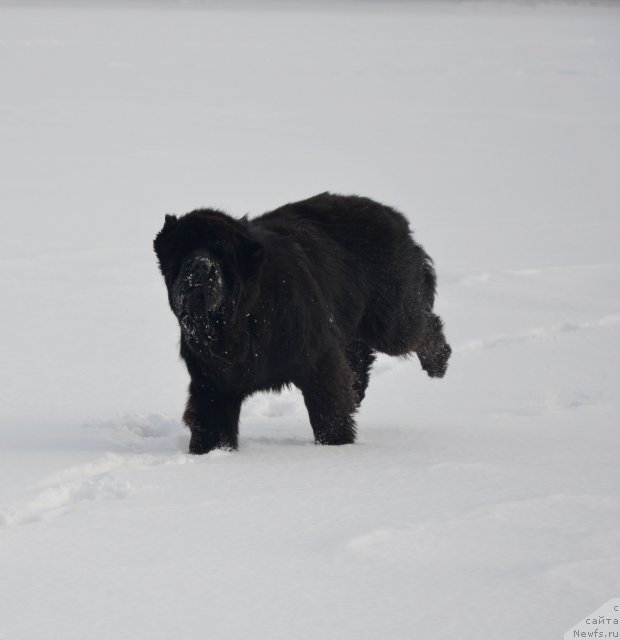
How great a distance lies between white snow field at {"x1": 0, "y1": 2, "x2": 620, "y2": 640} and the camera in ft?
10.8

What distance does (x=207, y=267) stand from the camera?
16.4 feet

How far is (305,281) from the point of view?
554cm

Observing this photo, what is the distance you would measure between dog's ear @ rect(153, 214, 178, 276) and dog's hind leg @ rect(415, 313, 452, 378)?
2.16 meters

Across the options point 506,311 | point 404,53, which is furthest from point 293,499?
point 404,53

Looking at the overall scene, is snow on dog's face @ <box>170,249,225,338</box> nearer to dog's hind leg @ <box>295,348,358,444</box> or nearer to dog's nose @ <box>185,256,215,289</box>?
dog's nose @ <box>185,256,215,289</box>

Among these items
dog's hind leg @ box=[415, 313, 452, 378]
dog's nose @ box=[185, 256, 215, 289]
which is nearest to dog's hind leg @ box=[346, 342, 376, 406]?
dog's hind leg @ box=[415, 313, 452, 378]

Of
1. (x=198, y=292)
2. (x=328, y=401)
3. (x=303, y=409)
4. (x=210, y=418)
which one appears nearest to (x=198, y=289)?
(x=198, y=292)

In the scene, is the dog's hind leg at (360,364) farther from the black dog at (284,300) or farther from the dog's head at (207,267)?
the dog's head at (207,267)

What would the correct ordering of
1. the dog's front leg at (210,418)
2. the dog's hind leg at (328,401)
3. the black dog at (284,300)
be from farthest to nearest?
1. the dog's hind leg at (328,401)
2. the dog's front leg at (210,418)
3. the black dog at (284,300)

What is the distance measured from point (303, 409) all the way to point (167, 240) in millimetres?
1912

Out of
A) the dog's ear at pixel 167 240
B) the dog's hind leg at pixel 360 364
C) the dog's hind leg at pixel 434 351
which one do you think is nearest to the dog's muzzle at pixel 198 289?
the dog's ear at pixel 167 240

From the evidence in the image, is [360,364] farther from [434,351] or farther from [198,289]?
[198,289]

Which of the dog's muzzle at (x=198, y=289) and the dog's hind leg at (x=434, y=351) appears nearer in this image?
the dog's muzzle at (x=198, y=289)

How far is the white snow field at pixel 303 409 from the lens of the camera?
10.8 ft
